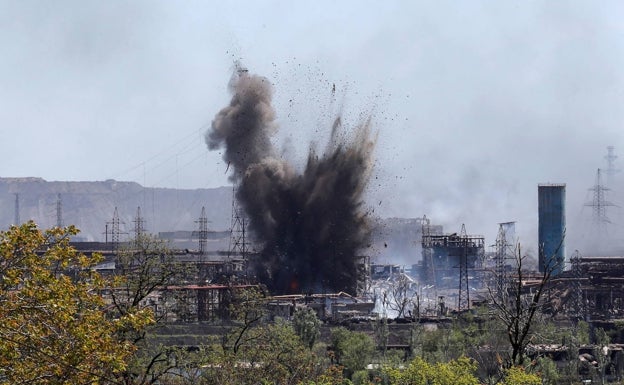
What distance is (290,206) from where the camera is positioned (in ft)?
357

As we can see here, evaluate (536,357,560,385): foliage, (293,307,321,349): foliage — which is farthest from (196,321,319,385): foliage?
(293,307,321,349): foliage

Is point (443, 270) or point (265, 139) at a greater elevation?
point (265, 139)

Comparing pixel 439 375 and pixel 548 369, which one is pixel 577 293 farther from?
pixel 439 375

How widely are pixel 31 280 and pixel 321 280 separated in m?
89.6

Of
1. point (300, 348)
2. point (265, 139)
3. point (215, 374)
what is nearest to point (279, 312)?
point (265, 139)

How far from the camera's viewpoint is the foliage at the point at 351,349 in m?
63.3

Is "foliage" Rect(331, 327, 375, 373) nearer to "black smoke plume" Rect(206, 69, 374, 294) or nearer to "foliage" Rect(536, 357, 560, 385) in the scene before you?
"foliage" Rect(536, 357, 560, 385)

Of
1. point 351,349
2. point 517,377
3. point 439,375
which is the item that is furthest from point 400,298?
point 517,377

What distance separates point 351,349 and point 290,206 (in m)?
44.6

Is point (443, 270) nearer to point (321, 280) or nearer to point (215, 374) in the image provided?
point (321, 280)

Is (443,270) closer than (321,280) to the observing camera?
No

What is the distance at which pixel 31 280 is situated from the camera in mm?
18531

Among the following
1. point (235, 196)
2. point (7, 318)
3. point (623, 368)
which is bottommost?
point (623, 368)

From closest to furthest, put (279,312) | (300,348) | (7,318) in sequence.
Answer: (7,318)
(300,348)
(279,312)
